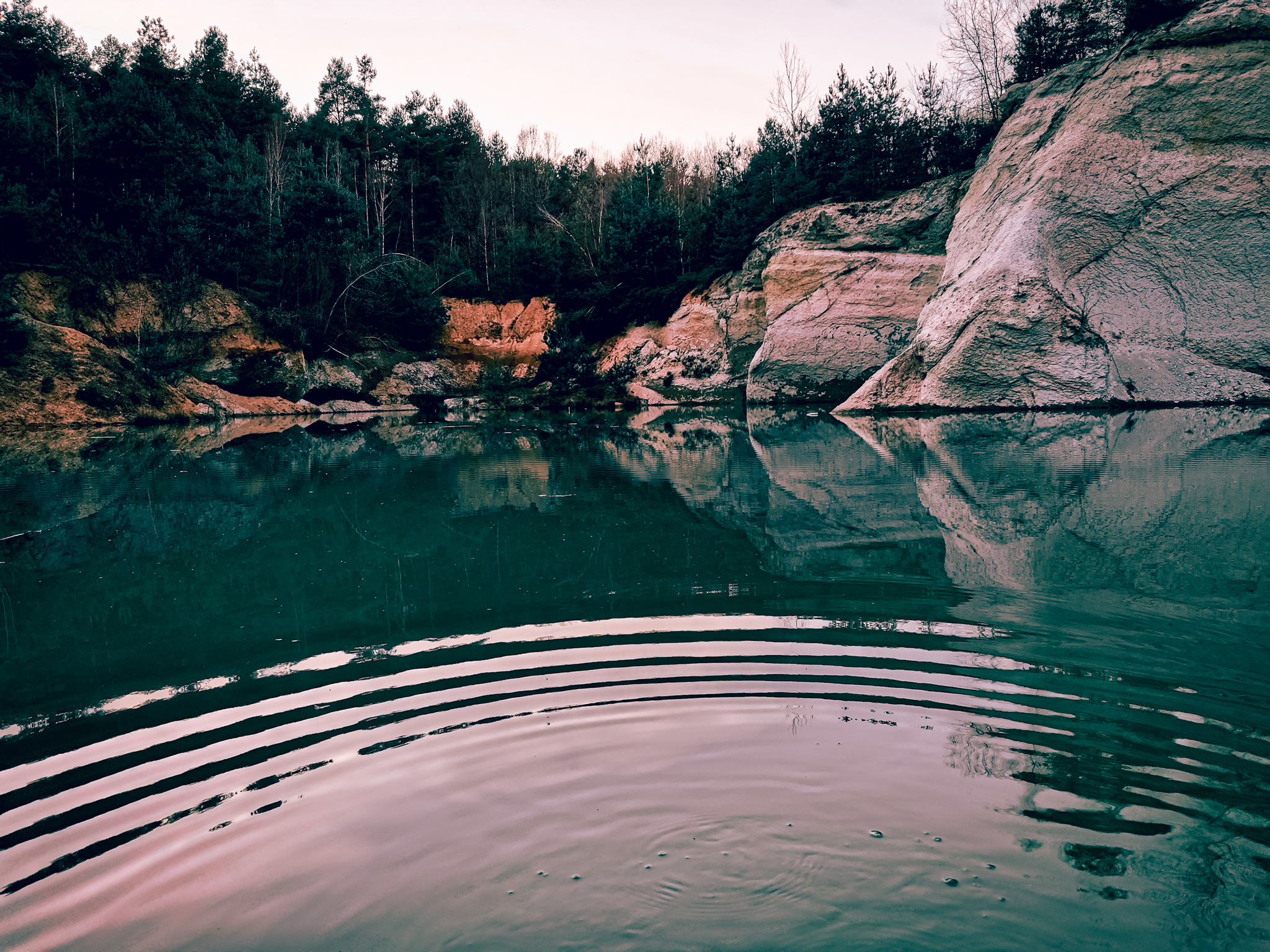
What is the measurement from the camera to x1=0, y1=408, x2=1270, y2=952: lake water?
2.29 metres

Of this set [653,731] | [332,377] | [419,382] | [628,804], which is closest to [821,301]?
[419,382]

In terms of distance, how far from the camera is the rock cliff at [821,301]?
2789 cm

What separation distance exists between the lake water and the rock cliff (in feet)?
67.5

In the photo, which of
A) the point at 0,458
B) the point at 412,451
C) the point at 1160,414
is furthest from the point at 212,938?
the point at 1160,414

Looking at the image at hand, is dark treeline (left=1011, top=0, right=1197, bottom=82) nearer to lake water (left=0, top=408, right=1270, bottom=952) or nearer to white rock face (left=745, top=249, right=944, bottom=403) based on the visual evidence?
white rock face (left=745, top=249, right=944, bottom=403)

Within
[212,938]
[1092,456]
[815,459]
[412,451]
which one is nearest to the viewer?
[212,938]

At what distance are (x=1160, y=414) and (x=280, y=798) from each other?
19546 millimetres

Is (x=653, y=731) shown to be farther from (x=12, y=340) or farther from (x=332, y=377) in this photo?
(x=332, y=377)

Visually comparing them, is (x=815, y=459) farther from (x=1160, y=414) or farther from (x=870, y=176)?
(x=870, y=176)

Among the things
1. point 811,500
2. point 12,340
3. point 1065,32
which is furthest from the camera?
point 1065,32

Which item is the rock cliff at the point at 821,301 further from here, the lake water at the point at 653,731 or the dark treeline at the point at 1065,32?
the lake water at the point at 653,731

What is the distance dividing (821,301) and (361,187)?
31764 millimetres

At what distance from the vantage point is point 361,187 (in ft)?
159

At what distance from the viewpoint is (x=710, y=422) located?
2398 centimetres
